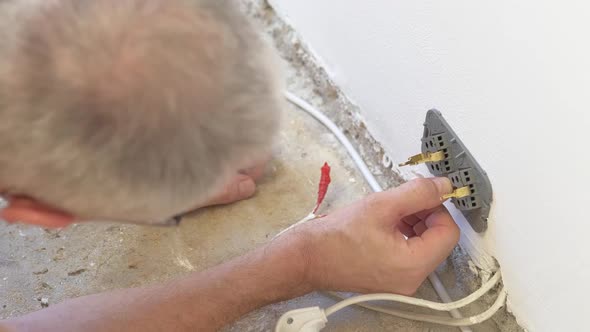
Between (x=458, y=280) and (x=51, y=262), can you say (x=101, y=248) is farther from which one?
(x=458, y=280)

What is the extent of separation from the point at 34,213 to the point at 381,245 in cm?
45

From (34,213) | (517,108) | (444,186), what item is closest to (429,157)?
(444,186)

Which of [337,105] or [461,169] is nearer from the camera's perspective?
[461,169]

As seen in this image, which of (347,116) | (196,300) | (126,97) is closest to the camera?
(126,97)

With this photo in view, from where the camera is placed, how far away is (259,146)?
0.43m

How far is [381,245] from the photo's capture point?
2.49ft

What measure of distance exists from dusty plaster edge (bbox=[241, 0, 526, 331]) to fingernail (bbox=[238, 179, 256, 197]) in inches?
8.3

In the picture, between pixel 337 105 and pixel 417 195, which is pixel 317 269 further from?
pixel 337 105

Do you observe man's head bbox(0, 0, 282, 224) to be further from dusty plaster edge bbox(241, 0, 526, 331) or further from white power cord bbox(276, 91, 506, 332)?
dusty plaster edge bbox(241, 0, 526, 331)

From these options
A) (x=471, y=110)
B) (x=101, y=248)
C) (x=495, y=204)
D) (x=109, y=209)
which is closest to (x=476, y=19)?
(x=471, y=110)

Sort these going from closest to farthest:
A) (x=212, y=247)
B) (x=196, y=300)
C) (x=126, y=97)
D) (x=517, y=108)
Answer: (x=126, y=97) < (x=517, y=108) < (x=196, y=300) < (x=212, y=247)

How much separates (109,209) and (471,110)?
18.2 inches

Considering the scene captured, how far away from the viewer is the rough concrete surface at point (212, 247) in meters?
0.83

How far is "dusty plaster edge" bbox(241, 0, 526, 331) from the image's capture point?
82cm
